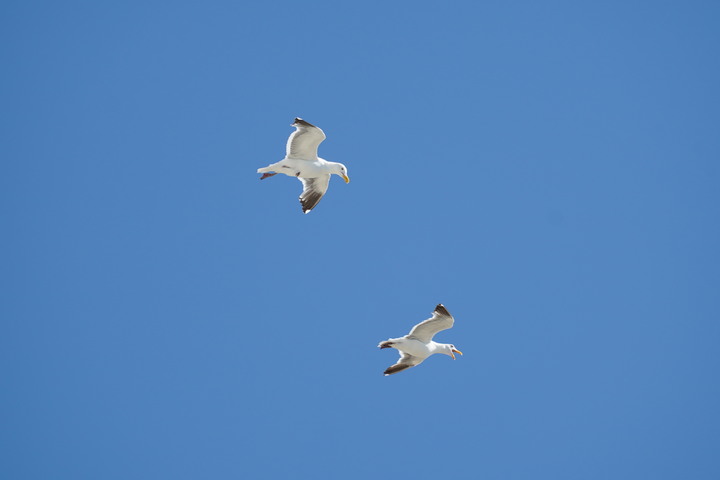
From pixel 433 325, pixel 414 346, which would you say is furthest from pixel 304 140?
pixel 414 346

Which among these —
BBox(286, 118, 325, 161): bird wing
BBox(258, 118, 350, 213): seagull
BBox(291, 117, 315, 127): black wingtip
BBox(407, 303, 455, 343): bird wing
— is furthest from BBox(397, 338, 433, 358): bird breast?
BBox(291, 117, 315, 127): black wingtip

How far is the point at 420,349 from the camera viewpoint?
22.1 m

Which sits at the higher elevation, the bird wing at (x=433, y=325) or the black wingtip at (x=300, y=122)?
the black wingtip at (x=300, y=122)

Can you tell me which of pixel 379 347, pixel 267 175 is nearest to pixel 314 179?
pixel 267 175

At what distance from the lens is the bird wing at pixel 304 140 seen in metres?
21.1

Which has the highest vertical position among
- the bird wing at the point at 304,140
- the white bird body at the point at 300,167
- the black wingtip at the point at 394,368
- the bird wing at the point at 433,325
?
the bird wing at the point at 304,140

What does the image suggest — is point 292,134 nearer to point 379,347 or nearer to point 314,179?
point 314,179

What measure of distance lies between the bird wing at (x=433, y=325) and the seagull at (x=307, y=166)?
4107 mm

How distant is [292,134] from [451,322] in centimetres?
595

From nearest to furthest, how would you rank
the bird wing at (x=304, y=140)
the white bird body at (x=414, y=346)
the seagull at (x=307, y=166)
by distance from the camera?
the bird wing at (x=304, y=140)
the seagull at (x=307, y=166)
the white bird body at (x=414, y=346)

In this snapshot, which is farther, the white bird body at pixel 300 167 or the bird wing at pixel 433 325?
the white bird body at pixel 300 167

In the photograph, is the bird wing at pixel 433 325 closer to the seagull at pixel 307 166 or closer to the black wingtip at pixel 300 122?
the seagull at pixel 307 166

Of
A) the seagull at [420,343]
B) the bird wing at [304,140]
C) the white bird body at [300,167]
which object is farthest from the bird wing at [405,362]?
the bird wing at [304,140]

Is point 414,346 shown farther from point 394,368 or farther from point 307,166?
point 307,166
